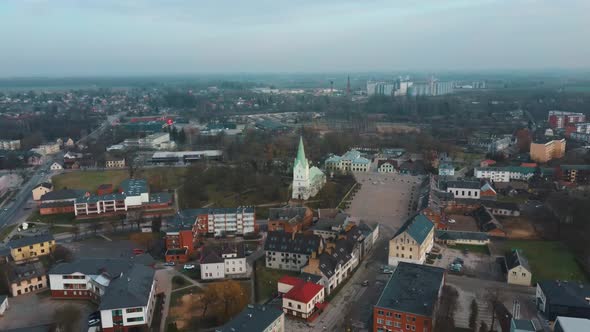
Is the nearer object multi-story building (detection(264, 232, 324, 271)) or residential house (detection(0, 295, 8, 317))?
residential house (detection(0, 295, 8, 317))

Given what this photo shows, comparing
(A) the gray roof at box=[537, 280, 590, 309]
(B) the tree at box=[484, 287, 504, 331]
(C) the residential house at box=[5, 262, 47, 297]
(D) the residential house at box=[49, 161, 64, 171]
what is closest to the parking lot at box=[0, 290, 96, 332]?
(C) the residential house at box=[5, 262, 47, 297]

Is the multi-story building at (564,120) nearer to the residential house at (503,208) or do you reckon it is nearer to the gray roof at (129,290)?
the residential house at (503,208)

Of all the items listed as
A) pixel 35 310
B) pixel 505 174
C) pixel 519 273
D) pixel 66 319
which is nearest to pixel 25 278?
pixel 35 310

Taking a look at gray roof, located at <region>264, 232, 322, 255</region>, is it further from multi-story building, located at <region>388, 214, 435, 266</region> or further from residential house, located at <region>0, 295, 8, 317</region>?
residential house, located at <region>0, 295, 8, 317</region>

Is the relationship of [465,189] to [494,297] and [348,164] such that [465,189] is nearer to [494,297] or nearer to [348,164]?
[348,164]

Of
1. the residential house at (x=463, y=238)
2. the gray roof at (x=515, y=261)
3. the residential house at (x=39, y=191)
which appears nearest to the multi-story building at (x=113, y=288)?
the residential house at (x=463, y=238)

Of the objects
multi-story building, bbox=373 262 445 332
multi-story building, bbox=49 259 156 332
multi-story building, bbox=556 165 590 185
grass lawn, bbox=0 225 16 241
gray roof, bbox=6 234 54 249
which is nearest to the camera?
multi-story building, bbox=373 262 445 332
